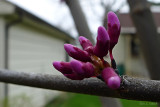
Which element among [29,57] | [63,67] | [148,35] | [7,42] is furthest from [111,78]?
[29,57]

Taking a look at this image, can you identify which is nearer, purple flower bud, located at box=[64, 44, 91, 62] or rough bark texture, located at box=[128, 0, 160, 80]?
purple flower bud, located at box=[64, 44, 91, 62]

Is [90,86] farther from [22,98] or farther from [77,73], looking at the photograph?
[22,98]

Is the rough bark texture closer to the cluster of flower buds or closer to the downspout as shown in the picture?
the cluster of flower buds

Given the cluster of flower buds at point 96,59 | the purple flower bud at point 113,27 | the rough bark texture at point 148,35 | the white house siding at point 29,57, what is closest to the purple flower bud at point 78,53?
the cluster of flower buds at point 96,59

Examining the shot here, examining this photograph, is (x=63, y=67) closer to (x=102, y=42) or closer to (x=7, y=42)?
(x=102, y=42)

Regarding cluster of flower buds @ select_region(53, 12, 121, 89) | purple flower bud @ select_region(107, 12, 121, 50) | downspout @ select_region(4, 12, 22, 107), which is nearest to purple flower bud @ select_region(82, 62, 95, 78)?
cluster of flower buds @ select_region(53, 12, 121, 89)

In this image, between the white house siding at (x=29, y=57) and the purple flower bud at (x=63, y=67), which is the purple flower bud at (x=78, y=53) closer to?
the purple flower bud at (x=63, y=67)

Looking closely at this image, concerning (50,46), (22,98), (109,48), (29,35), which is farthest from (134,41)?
(109,48)
